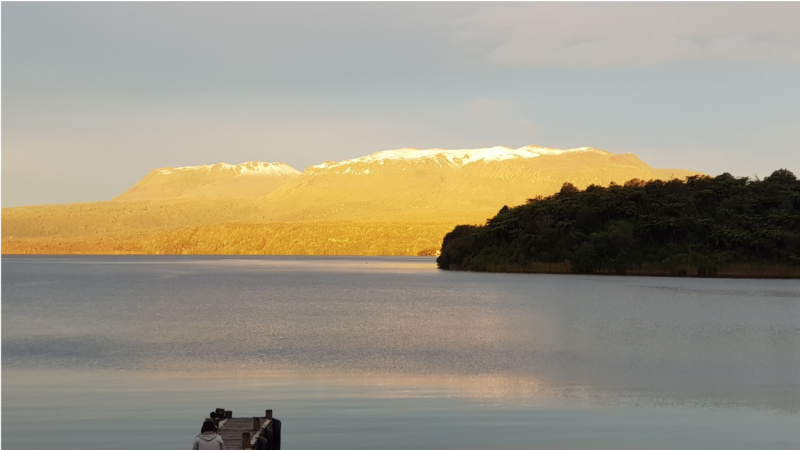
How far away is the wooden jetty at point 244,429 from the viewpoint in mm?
17250

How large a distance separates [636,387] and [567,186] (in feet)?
362

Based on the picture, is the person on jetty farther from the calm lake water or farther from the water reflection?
the water reflection

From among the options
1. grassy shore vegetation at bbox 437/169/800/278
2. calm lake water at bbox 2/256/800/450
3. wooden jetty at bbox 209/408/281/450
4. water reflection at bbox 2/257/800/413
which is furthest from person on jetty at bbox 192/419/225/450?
grassy shore vegetation at bbox 437/169/800/278

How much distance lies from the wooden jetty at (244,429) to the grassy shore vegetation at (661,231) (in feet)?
315

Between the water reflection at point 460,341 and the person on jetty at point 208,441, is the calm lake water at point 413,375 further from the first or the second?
the person on jetty at point 208,441

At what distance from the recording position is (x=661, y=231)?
114062 mm

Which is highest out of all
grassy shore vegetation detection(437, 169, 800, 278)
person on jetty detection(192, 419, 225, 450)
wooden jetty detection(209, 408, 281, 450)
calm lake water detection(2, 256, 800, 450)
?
grassy shore vegetation detection(437, 169, 800, 278)

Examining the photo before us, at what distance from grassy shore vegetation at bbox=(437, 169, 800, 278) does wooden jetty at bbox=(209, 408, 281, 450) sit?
95.9 meters

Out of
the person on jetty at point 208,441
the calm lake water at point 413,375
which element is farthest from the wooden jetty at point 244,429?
the person on jetty at point 208,441

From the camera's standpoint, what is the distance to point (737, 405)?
2364cm

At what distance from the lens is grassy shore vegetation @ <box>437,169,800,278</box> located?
107625mm

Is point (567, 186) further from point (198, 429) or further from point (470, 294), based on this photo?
point (198, 429)

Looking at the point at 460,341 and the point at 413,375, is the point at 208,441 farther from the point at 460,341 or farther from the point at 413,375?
the point at 460,341

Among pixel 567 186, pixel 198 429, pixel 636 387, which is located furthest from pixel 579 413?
pixel 567 186
